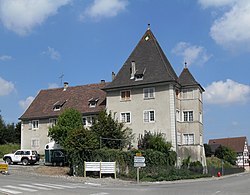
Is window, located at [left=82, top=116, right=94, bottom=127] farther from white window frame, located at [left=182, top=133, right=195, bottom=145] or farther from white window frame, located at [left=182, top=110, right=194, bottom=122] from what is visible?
white window frame, located at [left=182, top=133, right=195, bottom=145]

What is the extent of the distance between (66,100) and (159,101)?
56.2 ft

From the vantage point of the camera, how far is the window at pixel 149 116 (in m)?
49.4

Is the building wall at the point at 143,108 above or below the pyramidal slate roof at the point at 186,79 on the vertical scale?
below

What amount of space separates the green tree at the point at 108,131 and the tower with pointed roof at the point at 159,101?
8.72ft

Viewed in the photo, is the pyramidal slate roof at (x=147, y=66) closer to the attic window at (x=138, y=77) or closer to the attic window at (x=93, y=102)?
the attic window at (x=138, y=77)

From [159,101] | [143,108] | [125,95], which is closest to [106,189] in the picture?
[159,101]

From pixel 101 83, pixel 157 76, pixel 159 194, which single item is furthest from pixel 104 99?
pixel 159 194

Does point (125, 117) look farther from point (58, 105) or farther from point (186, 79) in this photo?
point (58, 105)

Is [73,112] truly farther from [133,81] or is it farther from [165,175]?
[165,175]

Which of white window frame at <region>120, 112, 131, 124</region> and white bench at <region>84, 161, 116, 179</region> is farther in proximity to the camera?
white window frame at <region>120, 112, 131, 124</region>

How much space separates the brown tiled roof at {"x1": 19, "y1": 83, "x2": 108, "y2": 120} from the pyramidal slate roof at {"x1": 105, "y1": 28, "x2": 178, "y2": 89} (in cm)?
535

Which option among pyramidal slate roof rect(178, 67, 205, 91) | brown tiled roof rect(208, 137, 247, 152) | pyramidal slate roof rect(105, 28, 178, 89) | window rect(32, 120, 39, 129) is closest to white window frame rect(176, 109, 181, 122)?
pyramidal slate roof rect(178, 67, 205, 91)

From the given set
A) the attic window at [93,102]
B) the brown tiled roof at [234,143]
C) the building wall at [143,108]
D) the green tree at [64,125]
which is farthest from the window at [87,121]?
the brown tiled roof at [234,143]

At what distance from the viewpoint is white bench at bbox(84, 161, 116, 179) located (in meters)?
37.4
